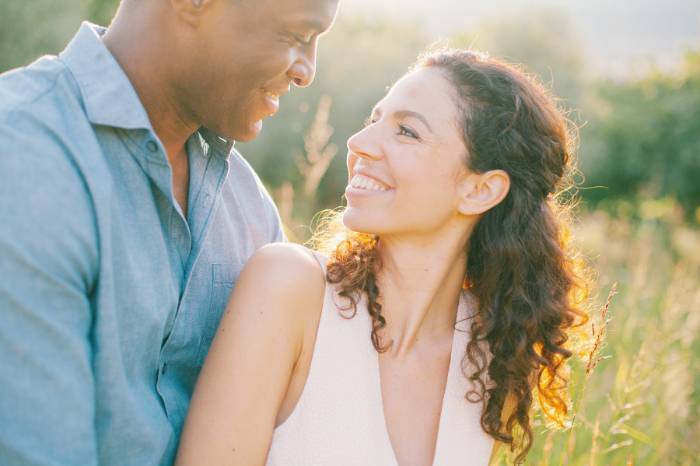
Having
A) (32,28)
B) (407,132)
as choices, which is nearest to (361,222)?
(407,132)

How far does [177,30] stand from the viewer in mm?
1968

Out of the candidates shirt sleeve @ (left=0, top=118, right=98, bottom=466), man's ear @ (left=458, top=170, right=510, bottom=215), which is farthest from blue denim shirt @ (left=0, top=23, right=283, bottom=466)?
man's ear @ (left=458, top=170, right=510, bottom=215)

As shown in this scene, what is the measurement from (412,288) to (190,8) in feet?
3.79

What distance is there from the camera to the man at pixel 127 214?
1.52 metres

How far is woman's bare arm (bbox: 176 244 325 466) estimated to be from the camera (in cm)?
194

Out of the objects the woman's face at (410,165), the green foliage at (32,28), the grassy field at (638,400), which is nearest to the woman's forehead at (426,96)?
the woman's face at (410,165)

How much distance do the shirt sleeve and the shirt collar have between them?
177 mm

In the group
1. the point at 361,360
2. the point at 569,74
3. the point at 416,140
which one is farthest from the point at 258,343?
the point at 569,74

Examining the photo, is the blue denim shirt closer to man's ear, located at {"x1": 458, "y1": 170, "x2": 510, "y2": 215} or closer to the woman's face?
the woman's face

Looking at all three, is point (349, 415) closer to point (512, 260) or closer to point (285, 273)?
point (285, 273)

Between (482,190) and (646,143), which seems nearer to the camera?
(482,190)

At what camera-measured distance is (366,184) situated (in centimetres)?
240

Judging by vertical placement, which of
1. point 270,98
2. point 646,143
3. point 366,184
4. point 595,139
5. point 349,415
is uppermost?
point 646,143

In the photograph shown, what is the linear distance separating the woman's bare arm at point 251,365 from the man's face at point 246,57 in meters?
0.43
